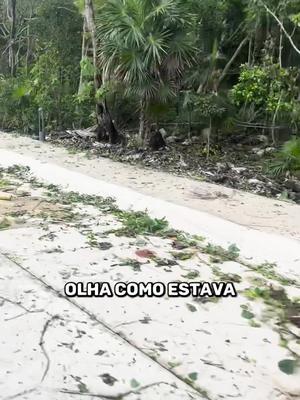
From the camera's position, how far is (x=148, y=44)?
905cm

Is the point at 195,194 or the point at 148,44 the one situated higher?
the point at 148,44

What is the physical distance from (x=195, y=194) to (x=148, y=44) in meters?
3.59

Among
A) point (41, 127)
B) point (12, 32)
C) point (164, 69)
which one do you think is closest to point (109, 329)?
point (164, 69)

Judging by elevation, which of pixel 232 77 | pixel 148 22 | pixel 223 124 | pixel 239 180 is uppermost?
pixel 148 22

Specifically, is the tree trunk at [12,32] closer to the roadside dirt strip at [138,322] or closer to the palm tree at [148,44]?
the palm tree at [148,44]

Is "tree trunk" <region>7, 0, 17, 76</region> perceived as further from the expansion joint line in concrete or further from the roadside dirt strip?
the expansion joint line in concrete

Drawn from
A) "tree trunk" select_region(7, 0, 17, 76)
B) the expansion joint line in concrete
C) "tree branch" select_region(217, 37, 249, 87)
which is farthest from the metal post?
the expansion joint line in concrete

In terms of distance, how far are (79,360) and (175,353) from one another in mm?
556

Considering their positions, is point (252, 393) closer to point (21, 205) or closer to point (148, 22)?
point (21, 205)

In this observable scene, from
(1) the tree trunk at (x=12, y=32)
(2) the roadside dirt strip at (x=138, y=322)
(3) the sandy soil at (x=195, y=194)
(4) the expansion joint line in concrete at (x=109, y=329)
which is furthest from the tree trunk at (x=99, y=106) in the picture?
(4) the expansion joint line in concrete at (x=109, y=329)

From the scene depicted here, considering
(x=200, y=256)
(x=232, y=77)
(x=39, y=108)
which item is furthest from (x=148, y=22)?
(x=200, y=256)

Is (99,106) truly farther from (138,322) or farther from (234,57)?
(138,322)

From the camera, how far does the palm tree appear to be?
912 cm

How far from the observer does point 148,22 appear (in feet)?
30.2
